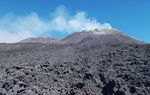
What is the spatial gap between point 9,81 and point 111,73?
4174 millimetres

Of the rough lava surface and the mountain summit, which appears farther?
the mountain summit

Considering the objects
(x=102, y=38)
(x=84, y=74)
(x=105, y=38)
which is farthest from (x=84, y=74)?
(x=102, y=38)

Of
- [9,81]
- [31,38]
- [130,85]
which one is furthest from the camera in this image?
[31,38]

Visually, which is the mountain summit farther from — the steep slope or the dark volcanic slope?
the dark volcanic slope

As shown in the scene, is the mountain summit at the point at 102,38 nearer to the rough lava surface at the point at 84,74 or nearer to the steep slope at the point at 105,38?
the steep slope at the point at 105,38

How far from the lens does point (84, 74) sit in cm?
1173

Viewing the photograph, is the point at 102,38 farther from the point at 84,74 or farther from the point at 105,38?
the point at 84,74

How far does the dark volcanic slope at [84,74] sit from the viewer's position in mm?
10711

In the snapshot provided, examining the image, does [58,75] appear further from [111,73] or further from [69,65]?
[111,73]

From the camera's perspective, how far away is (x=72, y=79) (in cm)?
1155

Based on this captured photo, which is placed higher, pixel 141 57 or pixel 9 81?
pixel 141 57

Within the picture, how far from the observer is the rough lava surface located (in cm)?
1071

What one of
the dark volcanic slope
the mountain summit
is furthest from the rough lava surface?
the mountain summit

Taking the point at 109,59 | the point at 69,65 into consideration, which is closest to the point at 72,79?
the point at 69,65
